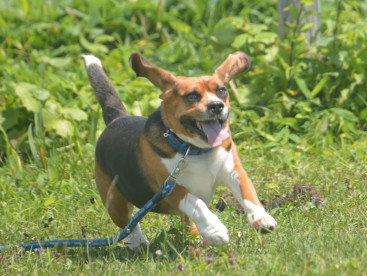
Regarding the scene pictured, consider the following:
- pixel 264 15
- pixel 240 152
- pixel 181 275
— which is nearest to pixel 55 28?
pixel 264 15

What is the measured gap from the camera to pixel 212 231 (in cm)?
359

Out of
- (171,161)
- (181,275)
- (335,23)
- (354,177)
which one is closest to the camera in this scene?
(181,275)

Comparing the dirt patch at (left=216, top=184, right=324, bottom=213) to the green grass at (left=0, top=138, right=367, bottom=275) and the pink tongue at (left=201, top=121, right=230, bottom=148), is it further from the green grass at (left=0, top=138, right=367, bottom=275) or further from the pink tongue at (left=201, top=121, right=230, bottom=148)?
the pink tongue at (left=201, top=121, right=230, bottom=148)

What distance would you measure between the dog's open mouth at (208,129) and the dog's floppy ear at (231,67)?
40 cm

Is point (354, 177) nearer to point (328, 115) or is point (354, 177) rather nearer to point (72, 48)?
point (328, 115)

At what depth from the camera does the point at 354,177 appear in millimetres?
4977

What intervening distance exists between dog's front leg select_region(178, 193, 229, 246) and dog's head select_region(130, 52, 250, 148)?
323 millimetres

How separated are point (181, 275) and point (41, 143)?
111 inches

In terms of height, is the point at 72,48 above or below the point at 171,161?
below

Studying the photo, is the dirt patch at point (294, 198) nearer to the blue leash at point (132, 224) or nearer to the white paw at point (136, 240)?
the white paw at point (136, 240)

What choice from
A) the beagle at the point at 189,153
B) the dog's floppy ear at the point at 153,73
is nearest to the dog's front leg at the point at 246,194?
the beagle at the point at 189,153

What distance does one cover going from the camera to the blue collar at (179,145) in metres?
3.85

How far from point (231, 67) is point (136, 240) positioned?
1224mm

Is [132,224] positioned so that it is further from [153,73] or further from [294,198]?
[294,198]
